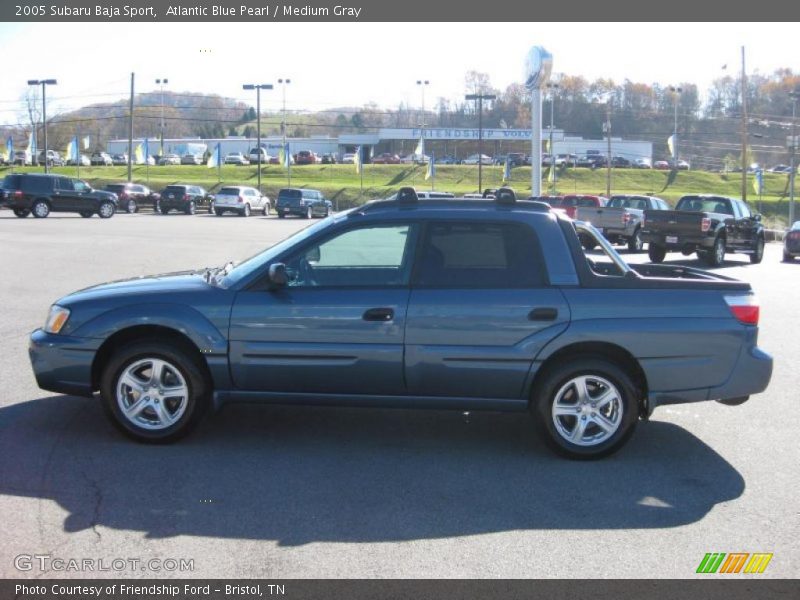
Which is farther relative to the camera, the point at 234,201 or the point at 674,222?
the point at 234,201

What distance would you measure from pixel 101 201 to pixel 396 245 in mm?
38795

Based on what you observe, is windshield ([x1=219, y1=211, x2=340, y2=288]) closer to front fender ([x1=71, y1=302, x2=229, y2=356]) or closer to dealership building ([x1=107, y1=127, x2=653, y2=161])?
front fender ([x1=71, y1=302, x2=229, y2=356])

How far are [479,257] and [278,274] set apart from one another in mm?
1424

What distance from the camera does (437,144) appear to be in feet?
407

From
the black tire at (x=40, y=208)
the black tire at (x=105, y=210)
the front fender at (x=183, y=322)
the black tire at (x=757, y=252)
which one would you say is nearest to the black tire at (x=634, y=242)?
the black tire at (x=757, y=252)

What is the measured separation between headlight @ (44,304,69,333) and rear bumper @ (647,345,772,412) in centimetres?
421

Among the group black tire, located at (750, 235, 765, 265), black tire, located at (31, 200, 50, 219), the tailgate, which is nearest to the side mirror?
the tailgate

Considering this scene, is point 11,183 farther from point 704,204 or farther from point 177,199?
point 704,204

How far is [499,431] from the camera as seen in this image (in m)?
6.64

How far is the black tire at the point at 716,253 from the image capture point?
22.4m

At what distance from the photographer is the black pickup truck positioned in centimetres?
2230

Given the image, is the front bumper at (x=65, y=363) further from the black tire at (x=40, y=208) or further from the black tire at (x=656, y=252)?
the black tire at (x=40, y=208)
